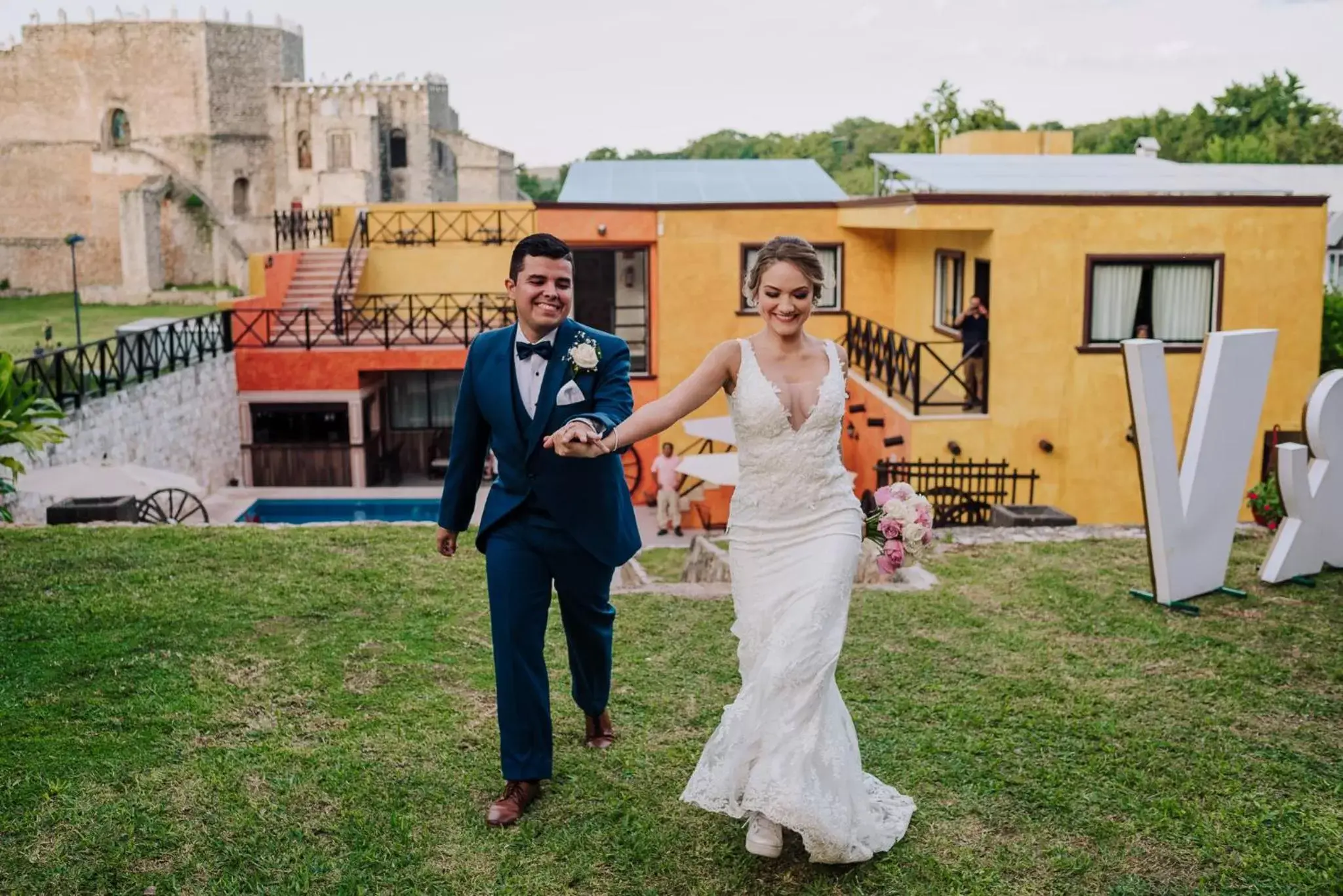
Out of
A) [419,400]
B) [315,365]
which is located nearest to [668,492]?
A: [315,365]

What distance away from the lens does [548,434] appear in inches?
196

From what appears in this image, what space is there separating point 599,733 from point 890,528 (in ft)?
5.22

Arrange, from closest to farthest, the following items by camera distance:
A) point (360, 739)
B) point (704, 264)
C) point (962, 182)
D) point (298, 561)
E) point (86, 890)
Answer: point (86, 890)
point (360, 739)
point (298, 561)
point (962, 182)
point (704, 264)

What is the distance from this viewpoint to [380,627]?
7387 millimetres

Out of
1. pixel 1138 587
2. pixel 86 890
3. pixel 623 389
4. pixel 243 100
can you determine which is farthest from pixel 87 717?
pixel 243 100

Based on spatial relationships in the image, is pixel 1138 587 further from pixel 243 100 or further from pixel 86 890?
pixel 243 100

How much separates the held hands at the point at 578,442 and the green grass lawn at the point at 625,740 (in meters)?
1.43

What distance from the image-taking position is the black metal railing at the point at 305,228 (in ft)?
115

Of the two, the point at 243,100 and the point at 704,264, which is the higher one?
the point at 243,100

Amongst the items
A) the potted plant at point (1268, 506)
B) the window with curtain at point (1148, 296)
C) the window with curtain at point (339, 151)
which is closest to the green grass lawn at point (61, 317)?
the window with curtain at point (339, 151)

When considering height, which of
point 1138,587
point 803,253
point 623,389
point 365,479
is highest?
point 803,253

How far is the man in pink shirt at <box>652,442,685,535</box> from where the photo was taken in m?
20.2

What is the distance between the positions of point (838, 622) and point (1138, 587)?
474cm

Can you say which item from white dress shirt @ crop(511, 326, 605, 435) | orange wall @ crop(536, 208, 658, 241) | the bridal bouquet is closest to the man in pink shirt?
orange wall @ crop(536, 208, 658, 241)
